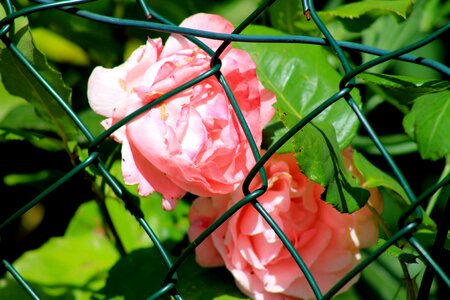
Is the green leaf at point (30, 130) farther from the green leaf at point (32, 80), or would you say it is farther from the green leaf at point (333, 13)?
the green leaf at point (333, 13)

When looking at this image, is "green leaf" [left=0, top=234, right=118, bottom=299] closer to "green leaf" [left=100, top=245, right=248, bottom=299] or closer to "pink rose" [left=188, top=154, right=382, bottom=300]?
"green leaf" [left=100, top=245, right=248, bottom=299]

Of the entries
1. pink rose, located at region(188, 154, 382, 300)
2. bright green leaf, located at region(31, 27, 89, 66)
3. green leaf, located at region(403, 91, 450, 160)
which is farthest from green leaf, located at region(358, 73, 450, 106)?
bright green leaf, located at region(31, 27, 89, 66)

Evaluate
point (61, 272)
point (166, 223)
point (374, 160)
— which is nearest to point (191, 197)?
point (166, 223)

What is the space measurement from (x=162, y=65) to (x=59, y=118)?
220 millimetres

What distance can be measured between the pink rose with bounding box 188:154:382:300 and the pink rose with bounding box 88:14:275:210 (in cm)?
6

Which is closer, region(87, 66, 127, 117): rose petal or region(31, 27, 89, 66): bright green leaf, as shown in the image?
region(87, 66, 127, 117): rose petal

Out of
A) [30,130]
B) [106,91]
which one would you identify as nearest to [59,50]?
[30,130]

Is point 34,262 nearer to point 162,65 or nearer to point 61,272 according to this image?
point 61,272

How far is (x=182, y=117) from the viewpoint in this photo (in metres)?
0.64

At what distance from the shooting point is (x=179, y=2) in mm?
1128

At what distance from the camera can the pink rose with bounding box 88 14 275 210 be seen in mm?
647

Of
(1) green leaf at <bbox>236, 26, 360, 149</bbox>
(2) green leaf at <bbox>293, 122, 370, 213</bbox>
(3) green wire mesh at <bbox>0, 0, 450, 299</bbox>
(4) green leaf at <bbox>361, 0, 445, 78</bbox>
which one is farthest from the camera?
(4) green leaf at <bbox>361, 0, 445, 78</bbox>

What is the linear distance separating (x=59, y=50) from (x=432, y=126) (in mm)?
855

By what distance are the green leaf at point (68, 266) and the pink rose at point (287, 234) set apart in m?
0.23
